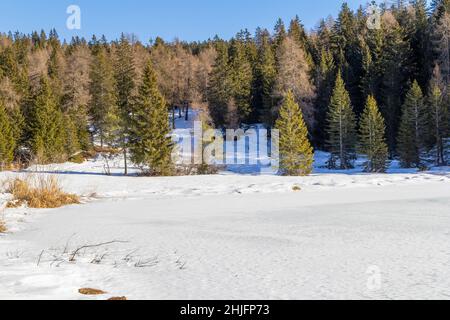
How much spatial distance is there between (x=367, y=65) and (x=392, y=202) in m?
59.6

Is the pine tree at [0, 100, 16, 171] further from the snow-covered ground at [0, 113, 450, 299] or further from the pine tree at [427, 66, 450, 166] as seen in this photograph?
the pine tree at [427, 66, 450, 166]

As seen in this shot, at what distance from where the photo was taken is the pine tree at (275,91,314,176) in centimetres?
3747

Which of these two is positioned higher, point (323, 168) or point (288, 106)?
point (288, 106)

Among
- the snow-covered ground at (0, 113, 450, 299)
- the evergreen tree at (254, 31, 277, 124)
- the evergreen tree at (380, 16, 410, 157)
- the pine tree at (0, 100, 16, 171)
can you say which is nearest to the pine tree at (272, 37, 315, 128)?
the evergreen tree at (380, 16, 410, 157)

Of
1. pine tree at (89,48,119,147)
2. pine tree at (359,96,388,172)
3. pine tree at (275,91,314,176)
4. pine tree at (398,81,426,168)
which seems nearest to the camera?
pine tree at (275,91,314,176)

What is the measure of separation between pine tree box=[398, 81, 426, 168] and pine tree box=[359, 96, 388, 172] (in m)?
2.69

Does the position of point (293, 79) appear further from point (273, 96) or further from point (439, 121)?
point (439, 121)

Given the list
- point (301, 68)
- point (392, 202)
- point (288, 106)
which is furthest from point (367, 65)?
point (392, 202)

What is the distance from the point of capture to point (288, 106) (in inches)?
1534

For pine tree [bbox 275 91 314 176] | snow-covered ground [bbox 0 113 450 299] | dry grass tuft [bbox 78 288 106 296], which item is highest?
pine tree [bbox 275 91 314 176]

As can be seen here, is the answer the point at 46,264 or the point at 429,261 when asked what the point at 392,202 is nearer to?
the point at 429,261

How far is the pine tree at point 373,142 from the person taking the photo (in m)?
43.7

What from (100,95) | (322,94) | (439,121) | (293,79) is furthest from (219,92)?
(439,121)

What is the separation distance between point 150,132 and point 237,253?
3406 centimetres
